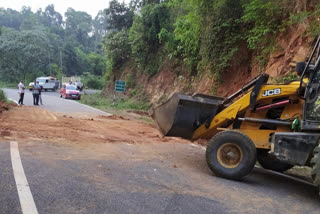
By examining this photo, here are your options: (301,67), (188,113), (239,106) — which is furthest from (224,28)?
(301,67)

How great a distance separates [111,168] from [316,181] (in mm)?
3685

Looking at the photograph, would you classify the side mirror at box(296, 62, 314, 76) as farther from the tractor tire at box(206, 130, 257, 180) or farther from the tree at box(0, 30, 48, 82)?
the tree at box(0, 30, 48, 82)

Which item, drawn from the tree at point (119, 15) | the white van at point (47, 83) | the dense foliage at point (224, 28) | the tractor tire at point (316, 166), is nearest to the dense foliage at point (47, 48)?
the white van at point (47, 83)

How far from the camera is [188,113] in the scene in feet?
23.1

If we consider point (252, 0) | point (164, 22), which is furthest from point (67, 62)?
point (252, 0)

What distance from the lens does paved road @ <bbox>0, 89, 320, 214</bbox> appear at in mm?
4176

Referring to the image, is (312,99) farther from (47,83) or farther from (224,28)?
(47,83)

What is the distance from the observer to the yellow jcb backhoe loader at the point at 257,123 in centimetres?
527

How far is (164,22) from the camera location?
1070 inches

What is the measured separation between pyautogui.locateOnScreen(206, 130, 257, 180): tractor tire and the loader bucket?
94 cm

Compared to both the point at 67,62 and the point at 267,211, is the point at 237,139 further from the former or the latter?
the point at 67,62

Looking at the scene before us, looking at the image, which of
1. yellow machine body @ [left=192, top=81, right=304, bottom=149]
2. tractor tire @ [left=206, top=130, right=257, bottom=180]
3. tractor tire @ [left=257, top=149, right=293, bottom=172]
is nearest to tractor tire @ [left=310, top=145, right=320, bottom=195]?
yellow machine body @ [left=192, top=81, right=304, bottom=149]

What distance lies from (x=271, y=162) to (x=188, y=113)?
232 centimetres

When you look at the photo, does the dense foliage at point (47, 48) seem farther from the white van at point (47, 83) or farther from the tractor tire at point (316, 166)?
the tractor tire at point (316, 166)
